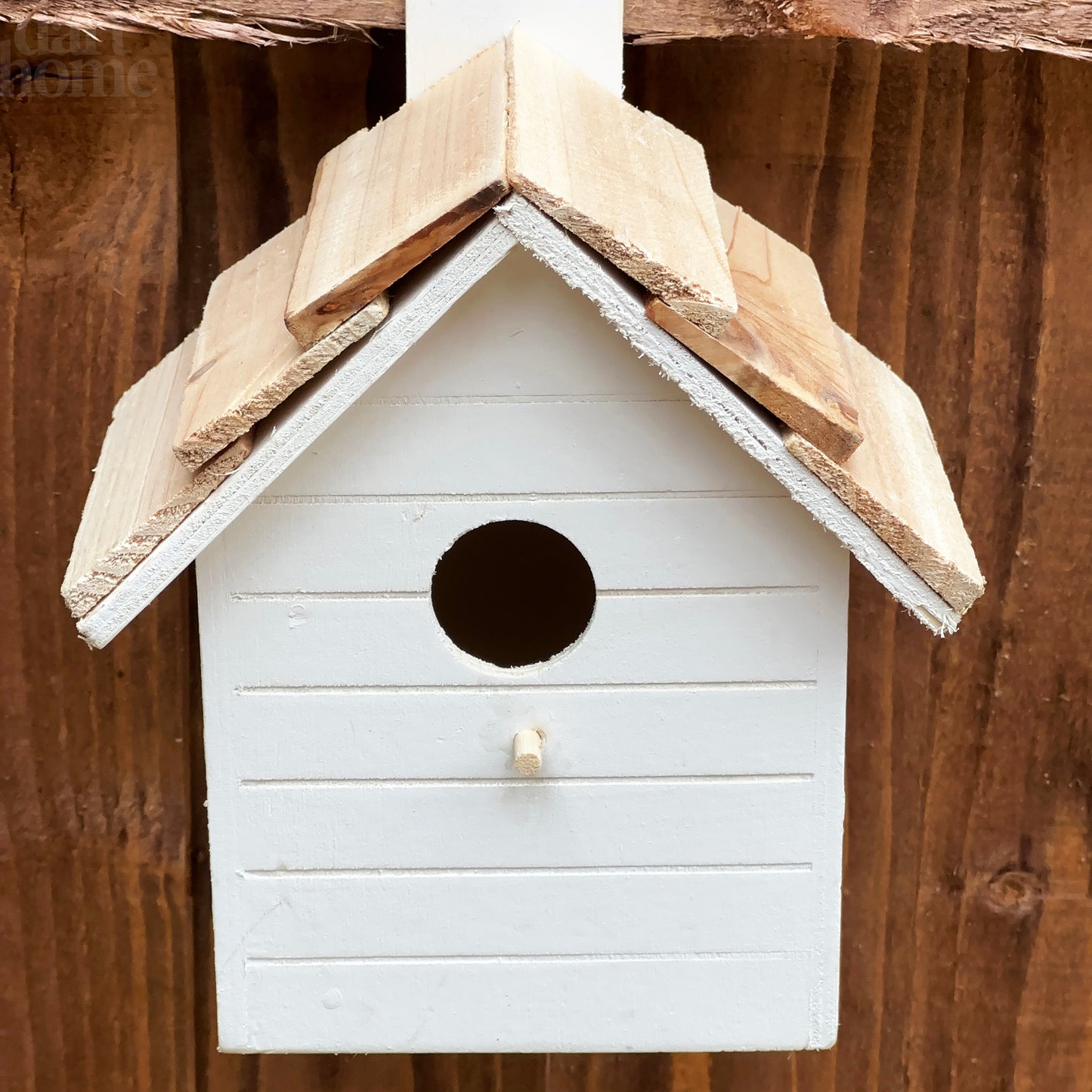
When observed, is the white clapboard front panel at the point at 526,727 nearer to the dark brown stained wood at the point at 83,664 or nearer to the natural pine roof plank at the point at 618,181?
the natural pine roof plank at the point at 618,181

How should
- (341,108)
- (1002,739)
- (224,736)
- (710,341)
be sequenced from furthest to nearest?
(1002,739), (341,108), (224,736), (710,341)

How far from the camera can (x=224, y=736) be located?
2.17 feet

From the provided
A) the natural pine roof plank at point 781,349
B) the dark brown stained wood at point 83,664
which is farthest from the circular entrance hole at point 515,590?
the natural pine roof plank at point 781,349

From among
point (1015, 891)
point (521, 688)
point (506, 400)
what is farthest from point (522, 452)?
point (1015, 891)

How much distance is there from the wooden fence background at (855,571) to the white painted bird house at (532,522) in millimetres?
115

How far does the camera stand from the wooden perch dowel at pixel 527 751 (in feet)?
2.07

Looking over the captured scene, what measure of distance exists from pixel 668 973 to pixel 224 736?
29 cm

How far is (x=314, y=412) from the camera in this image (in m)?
0.55

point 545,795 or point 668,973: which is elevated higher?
point 545,795

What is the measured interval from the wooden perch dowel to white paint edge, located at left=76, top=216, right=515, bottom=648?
0.19 meters

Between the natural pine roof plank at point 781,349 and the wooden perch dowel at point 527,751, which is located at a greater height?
the natural pine roof plank at point 781,349

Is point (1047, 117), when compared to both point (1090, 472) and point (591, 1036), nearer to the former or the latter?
point (1090, 472)

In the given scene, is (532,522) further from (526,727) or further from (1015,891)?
(1015,891)

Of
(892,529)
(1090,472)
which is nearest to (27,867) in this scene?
(892,529)
